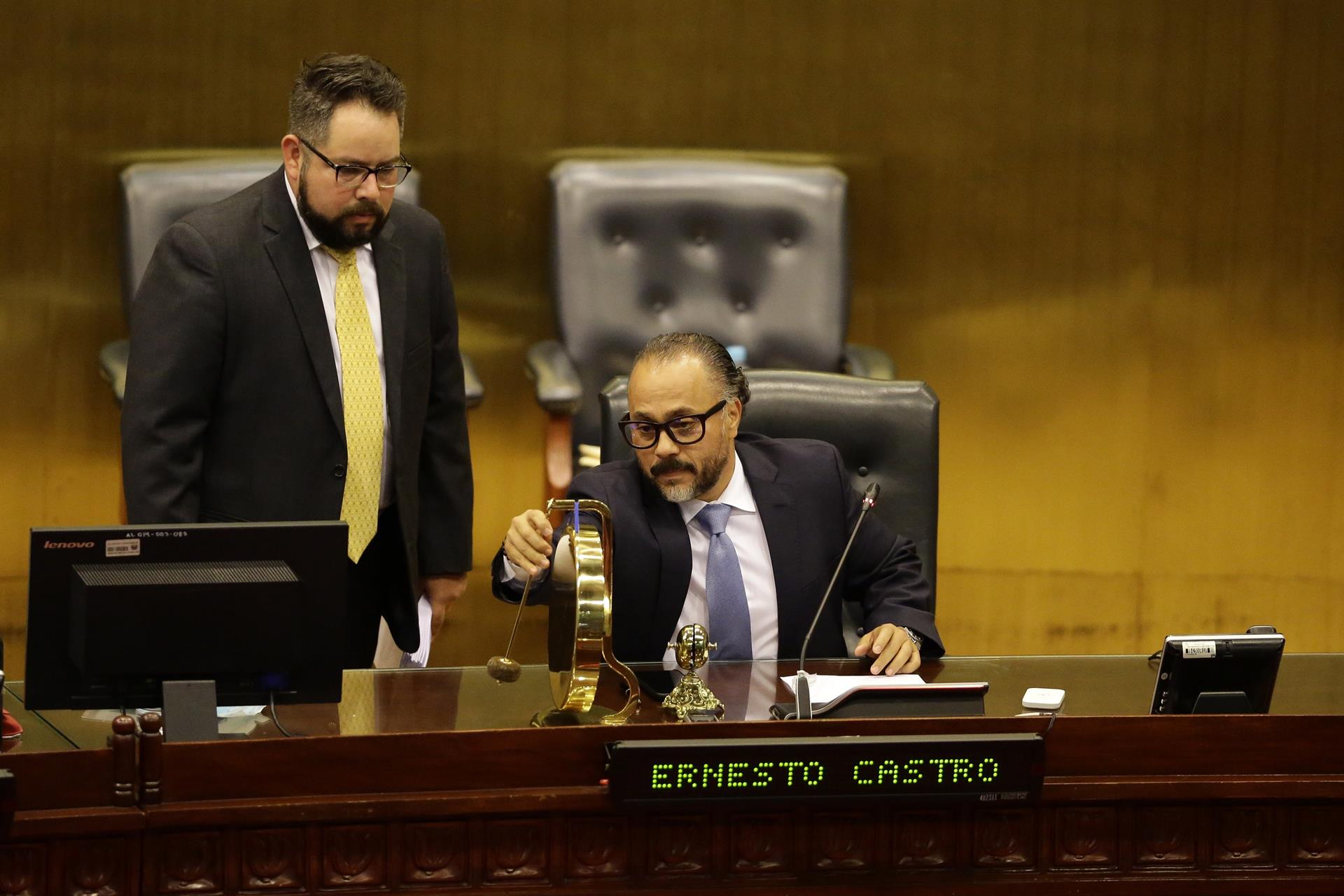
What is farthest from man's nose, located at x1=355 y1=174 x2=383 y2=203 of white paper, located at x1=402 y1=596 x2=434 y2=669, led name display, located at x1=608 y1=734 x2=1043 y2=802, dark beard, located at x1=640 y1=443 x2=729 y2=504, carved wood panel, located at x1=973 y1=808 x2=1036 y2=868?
carved wood panel, located at x1=973 y1=808 x2=1036 y2=868

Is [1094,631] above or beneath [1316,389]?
beneath

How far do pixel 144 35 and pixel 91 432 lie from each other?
93 centimetres

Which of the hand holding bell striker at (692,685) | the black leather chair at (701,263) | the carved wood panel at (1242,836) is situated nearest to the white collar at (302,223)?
the hand holding bell striker at (692,685)

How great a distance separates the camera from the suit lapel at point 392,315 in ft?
8.80

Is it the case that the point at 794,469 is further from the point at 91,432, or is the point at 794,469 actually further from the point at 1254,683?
the point at 91,432

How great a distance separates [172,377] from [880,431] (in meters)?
1.14

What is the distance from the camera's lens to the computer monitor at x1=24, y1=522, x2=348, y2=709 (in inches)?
70.7

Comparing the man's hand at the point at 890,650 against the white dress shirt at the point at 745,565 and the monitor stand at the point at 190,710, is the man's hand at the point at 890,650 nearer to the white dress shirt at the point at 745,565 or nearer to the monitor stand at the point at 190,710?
the white dress shirt at the point at 745,565

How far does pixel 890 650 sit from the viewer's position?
2307 millimetres

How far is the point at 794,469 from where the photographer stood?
268 cm

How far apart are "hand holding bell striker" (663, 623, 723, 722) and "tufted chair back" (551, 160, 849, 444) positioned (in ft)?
5.62

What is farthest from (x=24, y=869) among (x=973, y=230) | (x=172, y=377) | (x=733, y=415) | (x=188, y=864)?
(x=973, y=230)

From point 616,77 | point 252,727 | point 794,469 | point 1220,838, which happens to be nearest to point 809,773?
point 1220,838

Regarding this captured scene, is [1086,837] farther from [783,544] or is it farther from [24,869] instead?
[24,869]
